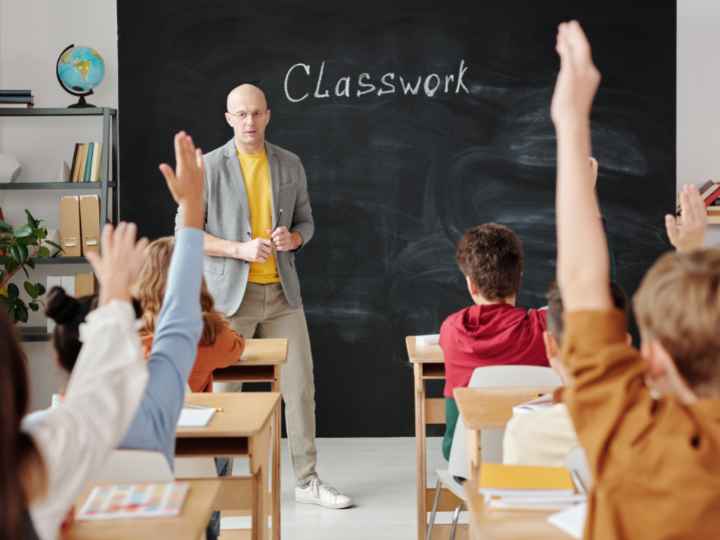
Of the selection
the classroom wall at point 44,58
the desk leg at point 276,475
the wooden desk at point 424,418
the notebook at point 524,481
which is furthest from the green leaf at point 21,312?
the notebook at point 524,481

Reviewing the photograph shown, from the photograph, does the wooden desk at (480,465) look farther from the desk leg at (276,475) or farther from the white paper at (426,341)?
the white paper at (426,341)

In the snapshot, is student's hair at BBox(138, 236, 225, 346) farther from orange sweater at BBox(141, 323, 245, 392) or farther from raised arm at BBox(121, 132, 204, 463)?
raised arm at BBox(121, 132, 204, 463)

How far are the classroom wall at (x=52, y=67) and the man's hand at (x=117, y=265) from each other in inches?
169

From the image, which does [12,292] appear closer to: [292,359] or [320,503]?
[292,359]

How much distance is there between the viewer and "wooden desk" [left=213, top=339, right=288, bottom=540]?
12.3 feet

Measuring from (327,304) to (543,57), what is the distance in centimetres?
184

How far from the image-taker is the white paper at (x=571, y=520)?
1.59 metres

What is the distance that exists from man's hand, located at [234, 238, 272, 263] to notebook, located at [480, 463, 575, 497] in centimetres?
246

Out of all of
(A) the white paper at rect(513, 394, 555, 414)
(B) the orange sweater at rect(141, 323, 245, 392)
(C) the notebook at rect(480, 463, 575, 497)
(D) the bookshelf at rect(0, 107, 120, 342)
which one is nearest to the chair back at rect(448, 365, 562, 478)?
(A) the white paper at rect(513, 394, 555, 414)

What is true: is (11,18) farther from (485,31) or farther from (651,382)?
(651,382)

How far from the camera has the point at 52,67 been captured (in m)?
5.70

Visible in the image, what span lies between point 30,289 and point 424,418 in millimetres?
2532

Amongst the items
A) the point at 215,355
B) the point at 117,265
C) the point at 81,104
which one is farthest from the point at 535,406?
the point at 81,104

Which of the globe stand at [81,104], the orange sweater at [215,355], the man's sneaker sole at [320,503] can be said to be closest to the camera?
the orange sweater at [215,355]
